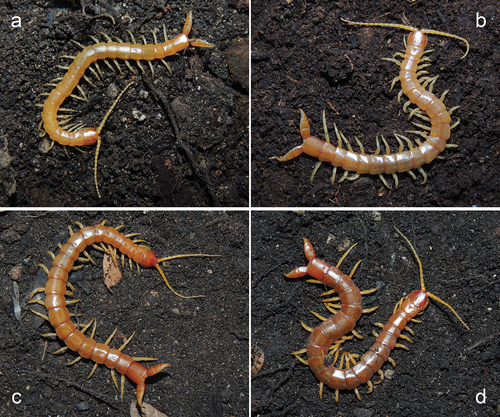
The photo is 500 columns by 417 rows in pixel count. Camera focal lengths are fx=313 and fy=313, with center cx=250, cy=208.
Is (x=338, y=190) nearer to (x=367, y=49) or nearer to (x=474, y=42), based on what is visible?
(x=367, y=49)

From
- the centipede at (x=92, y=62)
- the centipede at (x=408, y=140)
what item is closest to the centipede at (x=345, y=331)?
the centipede at (x=408, y=140)

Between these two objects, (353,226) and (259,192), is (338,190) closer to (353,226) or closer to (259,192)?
(353,226)

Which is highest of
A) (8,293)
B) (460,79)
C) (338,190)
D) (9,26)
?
(9,26)

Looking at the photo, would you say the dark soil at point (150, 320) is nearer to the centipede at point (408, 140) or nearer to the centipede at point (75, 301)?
the centipede at point (75, 301)

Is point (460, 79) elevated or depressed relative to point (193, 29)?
depressed

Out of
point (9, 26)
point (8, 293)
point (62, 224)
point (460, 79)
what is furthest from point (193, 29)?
point (8, 293)

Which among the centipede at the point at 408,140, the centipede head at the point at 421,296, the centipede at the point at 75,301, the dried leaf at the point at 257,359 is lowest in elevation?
the dried leaf at the point at 257,359
